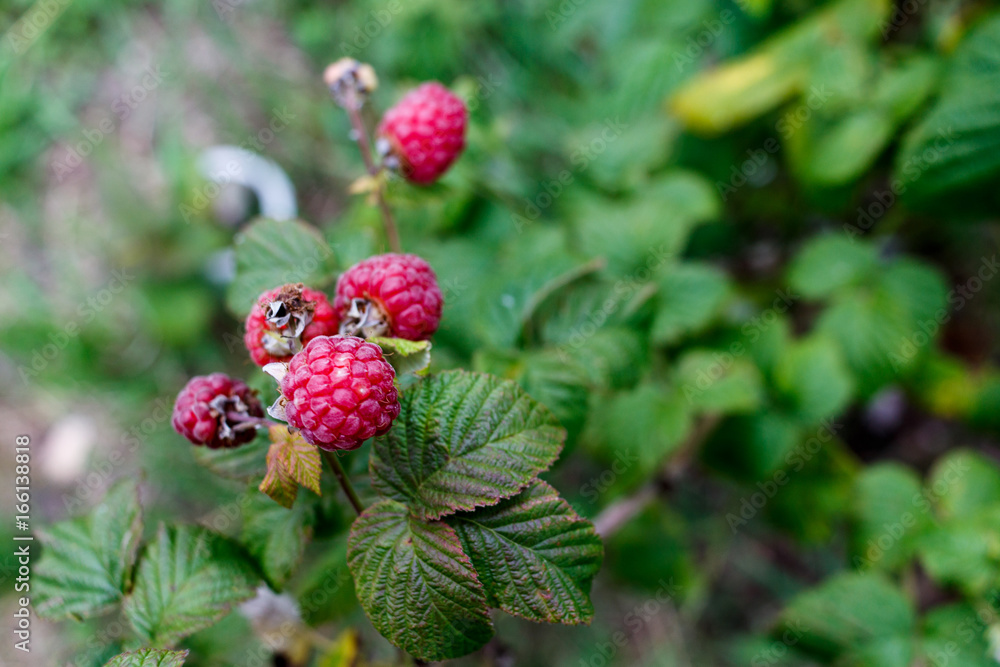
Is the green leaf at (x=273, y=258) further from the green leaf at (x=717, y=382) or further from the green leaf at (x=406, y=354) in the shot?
the green leaf at (x=717, y=382)

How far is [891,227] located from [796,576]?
0.99 metres

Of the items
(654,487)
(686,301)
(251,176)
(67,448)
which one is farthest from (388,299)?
(67,448)

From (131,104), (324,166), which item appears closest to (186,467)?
(324,166)

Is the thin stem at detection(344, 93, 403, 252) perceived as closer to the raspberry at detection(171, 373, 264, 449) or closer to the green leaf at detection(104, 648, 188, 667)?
the raspberry at detection(171, 373, 264, 449)

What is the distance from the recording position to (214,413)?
707mm

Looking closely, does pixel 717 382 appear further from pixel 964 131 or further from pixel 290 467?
pixel 290 467

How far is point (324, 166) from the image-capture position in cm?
241

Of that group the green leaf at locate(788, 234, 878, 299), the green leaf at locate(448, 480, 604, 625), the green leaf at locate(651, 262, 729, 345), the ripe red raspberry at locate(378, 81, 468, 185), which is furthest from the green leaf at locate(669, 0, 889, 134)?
the green leaf at locate(448, 480, 604, 625)

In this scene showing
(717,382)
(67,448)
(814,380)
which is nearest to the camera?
(717,382)

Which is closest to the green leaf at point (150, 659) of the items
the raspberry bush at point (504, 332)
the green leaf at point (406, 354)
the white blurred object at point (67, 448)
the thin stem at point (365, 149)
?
the raspberry bush at point (504, 332)

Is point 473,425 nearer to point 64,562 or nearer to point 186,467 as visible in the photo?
point 64,562

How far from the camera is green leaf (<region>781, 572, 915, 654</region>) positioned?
1125mm

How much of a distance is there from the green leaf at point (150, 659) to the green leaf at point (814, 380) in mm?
1157

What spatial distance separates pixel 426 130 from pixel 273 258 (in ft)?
0.89
